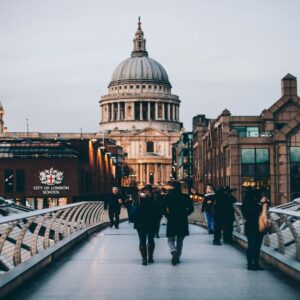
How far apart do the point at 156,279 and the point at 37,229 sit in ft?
8.20

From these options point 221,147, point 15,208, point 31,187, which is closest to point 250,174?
point 221,147

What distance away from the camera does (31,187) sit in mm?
85562

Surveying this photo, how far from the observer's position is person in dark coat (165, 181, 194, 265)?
18.2 meters

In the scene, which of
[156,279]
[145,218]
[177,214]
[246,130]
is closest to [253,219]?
[177,214]

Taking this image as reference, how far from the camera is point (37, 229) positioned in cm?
1581

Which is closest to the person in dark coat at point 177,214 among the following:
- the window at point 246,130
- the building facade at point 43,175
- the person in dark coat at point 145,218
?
the person in dark coat at point 145,218

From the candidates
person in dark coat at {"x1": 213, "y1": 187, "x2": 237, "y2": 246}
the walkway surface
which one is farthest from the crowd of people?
person in dark coat at {"x1": 213, "y1": 187, "x2": 237, "y2": 246}

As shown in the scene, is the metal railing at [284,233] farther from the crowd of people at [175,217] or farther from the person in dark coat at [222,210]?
the person in dark coat at [222,210]

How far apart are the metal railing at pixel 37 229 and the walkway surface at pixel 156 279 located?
579mm

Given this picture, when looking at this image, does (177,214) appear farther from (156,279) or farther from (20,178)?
(20,178)

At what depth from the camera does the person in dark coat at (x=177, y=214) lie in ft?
59.7

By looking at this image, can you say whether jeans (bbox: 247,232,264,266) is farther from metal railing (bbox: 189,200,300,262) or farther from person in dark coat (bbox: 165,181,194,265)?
person in dark coat (bbox: 165,181,194,265)

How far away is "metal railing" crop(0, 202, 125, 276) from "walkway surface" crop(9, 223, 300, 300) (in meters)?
0.58

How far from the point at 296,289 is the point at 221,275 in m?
2.31
